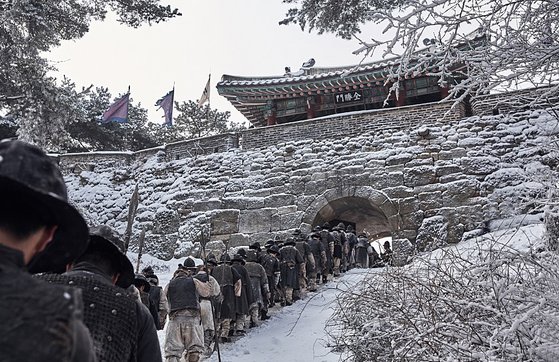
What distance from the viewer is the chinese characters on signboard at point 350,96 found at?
59.0 feet

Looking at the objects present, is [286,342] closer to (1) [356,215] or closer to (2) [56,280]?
(2) [56,280]

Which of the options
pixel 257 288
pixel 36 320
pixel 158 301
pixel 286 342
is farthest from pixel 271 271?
pixel 36 320

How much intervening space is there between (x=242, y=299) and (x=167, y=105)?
11.8m

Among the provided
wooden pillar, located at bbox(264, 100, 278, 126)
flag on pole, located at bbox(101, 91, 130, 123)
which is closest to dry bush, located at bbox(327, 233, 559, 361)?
wooden pillar, located at bbox(264, 100, 278, 126)

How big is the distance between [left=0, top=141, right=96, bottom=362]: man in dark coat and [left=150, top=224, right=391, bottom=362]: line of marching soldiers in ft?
16.9

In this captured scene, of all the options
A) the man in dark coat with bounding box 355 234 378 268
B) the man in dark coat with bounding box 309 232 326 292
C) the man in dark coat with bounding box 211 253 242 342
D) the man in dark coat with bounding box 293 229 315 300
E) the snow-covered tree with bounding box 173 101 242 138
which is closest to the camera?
the man in dark coat with bounding box 211 253 242 342

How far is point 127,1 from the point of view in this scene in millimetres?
11391

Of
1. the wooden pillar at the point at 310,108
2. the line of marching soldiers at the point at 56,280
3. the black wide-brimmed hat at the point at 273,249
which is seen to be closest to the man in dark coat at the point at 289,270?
the black wide-brimmed hat at the point at 273,249

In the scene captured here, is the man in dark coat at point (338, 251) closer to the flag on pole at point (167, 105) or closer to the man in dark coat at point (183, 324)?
the man in dark coat at point (183, 324)

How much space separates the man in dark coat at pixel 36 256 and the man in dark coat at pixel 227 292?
7048 millimetres

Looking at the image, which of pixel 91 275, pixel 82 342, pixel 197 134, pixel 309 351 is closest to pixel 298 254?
pixel 309 351

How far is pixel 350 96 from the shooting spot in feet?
59.2

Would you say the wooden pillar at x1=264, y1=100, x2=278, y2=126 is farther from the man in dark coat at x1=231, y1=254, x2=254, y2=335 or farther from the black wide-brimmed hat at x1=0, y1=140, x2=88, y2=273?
the black wide-brimmed hat at x1=0, y1=140, x2=88, y2=273

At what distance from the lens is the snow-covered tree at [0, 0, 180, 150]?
10445 millimetres
